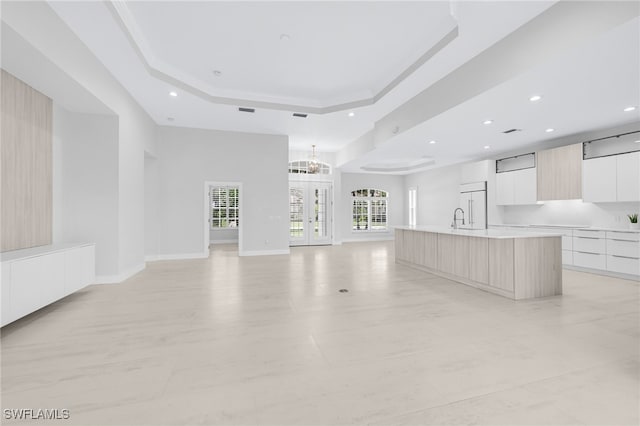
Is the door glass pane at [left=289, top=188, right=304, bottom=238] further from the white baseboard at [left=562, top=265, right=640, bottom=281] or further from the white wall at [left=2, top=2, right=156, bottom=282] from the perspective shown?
the white baseboard at [left=562, top=265, right=640, bottom=281]

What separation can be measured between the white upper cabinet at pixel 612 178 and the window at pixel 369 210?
6.71 meters

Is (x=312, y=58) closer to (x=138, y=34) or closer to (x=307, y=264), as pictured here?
(x=138, y=34)

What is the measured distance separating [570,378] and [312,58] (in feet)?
14.9

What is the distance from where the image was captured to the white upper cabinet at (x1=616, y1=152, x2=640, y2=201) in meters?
4.79

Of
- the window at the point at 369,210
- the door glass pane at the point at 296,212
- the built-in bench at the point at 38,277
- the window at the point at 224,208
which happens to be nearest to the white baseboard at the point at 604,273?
the window at the point at 369,210

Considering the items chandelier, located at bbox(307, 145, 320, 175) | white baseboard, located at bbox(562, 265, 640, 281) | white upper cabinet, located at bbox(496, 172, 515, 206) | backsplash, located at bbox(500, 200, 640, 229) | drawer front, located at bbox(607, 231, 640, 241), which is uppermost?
chandelier, located at bbox(307, 145, 320, 175)

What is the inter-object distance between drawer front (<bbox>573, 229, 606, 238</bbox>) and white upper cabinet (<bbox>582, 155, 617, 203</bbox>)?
61cm

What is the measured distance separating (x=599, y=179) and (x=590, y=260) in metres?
1.53

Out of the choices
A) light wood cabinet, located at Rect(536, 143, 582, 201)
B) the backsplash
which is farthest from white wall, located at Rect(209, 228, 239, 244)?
light wood cabinet, located at Rect(536, 143, 582, 201)

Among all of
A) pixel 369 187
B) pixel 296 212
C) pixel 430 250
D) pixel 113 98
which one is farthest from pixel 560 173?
pixel 113 98

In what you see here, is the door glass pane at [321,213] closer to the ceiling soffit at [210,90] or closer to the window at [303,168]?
the window at [303,168]

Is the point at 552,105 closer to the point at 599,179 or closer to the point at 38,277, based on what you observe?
the point at 599,179

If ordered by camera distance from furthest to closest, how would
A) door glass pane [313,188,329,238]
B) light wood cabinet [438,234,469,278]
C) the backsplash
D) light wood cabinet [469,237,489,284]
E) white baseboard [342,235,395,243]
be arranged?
white baseboard [342,235,395,243] < door glass pane [313,188,329,238] < the backsplash < light wood cabinet [438,234,469,278] < light wood cabinet [469,237,489,284]

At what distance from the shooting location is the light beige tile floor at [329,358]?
1.61m
